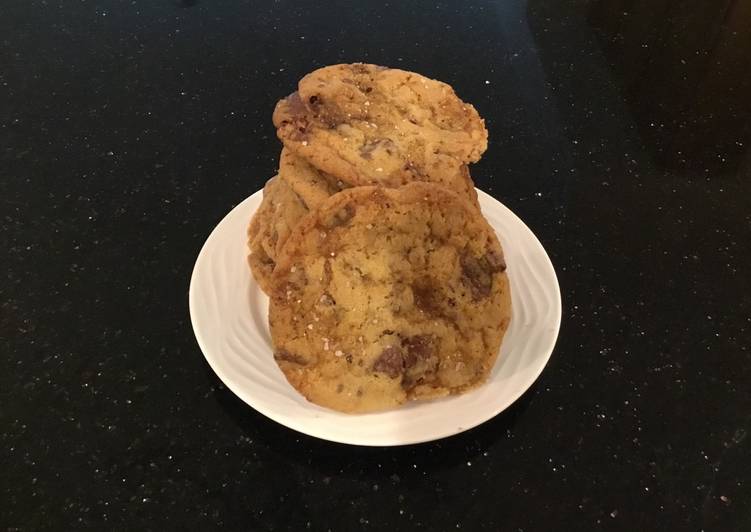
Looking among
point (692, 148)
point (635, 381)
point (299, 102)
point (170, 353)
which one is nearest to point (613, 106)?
point (692, 148)

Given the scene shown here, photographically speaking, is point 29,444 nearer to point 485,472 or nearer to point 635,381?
point 485,472

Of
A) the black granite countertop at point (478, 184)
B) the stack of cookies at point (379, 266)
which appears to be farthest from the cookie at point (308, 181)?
the black granite countertop at point (478, 184)

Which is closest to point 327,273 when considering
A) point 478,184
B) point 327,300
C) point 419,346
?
point 327,300

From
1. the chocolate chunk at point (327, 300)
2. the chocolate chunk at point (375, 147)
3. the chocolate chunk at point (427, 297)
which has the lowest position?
the chocolate chunk at point (427, 297)

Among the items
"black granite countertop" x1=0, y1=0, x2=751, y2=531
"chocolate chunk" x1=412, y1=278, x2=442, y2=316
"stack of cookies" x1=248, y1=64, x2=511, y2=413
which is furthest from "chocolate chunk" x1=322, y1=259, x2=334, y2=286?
"black granite countertop" x1=0, y1=0, x2=751, y2=531

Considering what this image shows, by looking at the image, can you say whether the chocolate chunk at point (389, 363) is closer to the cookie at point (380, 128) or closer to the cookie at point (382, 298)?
the cookie at point (382, 298)

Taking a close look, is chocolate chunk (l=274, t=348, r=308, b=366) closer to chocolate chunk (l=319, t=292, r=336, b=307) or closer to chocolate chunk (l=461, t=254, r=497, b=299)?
chocolate chunk (l=319, t=292, r=336, b=307)
